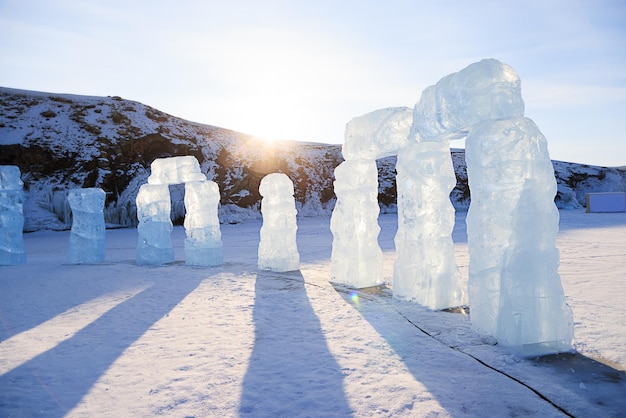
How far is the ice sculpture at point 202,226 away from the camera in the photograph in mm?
9406

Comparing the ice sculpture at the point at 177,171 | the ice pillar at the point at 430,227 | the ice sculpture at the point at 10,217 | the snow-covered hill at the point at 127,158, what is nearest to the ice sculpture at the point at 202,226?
the ice sculpture at the point at 177,171

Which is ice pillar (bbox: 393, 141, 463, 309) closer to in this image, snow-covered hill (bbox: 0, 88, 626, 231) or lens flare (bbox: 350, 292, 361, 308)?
lens flare (bbox: 350, 292, 361, 308)

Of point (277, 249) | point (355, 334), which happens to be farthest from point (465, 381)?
point (277, 249)

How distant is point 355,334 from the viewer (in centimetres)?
432

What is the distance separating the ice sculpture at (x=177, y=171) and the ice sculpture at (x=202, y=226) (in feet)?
0.88

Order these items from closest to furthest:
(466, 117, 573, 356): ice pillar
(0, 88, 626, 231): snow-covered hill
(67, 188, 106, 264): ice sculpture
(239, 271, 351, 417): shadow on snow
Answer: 1. (239, 271, 351, 417): shadow on snow
2. (466, 117, 573, 356): ice pillar
3. (67, 188, 106, 264): ice sculpture
4. (0, 88, 626, 231): snow-covered hill

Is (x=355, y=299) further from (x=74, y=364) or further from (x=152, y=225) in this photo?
(x=152, y=225)

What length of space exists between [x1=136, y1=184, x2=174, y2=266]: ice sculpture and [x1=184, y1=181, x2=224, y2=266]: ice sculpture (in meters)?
0.79

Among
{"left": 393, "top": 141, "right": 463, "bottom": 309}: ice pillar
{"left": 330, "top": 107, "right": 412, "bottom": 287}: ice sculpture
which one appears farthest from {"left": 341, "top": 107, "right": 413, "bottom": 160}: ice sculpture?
{"left": 393, "top": 141, "right": 463, "bottom": 309}: ice pillar

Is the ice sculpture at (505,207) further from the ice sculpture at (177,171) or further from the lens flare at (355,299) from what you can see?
the ice sculpture at (177,171)

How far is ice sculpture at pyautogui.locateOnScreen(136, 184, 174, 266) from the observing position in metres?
9.86

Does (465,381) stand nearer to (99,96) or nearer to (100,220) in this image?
(100,220)

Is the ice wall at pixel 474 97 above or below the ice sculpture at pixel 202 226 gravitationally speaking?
above

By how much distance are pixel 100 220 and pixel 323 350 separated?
28.1 ft
